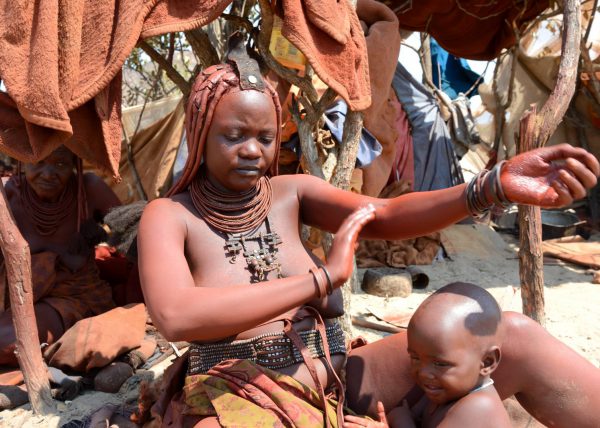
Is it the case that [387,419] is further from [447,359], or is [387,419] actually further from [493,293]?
[493,293]

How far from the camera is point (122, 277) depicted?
425 centimetres

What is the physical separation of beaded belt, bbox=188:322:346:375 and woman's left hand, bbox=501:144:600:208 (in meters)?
0.83

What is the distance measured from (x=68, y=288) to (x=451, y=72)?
23.1 ft

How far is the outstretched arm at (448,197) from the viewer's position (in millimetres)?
1660

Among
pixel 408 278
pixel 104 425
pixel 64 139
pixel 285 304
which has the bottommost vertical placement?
pixel 408 278

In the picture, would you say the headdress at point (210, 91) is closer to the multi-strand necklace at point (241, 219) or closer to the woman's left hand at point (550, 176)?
the multi-strand necklace at point (241, 219)

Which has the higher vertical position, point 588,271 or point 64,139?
point 64,139

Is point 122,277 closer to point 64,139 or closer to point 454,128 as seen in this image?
point 64,139

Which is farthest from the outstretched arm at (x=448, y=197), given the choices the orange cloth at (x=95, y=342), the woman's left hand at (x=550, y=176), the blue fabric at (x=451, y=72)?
the blue fabric at (x=451, y=72)

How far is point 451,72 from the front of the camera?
9016 millimetres

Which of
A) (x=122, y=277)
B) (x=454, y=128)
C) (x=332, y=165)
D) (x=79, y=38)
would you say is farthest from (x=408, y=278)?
(x=79, y=38)

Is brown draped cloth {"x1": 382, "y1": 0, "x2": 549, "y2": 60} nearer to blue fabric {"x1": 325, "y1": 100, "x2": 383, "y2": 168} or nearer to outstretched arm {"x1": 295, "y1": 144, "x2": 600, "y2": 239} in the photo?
blue fabric {"x1": 325, "y1": 100, "x2": 383, "y2": 168}

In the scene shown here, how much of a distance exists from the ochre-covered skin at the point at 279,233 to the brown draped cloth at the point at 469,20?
405cm

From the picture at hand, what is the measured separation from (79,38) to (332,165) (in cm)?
165
